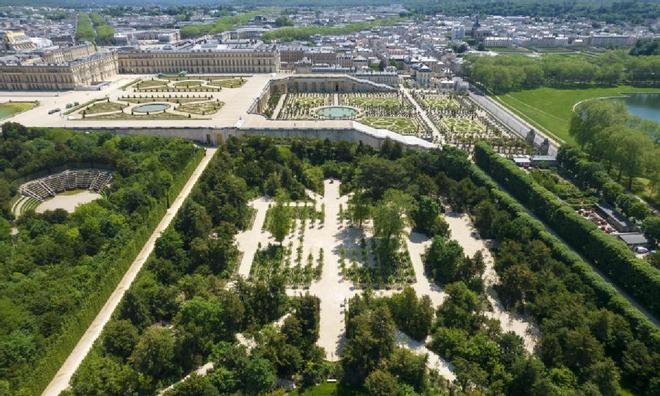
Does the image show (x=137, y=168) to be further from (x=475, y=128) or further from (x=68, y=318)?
(x=475, y=128)

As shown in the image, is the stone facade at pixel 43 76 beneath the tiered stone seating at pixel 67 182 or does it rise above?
above

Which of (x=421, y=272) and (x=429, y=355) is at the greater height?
(x=429, y=355)

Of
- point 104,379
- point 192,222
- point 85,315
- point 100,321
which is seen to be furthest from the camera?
point 192,222

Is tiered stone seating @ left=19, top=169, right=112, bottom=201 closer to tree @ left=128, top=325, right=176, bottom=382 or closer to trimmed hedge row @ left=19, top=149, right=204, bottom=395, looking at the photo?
trimmed hedge row @ left=19, top=149, right=204, bottom=395

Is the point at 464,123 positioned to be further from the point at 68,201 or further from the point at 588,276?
the point at 68,201

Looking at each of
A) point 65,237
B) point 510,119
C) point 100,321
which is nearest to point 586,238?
point 100,321

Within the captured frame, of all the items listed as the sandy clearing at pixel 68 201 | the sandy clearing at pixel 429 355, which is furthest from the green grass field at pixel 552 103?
the sandy clearing at pixel 68 201

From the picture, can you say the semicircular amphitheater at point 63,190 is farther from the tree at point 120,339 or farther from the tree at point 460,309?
the tree at point 460,309
